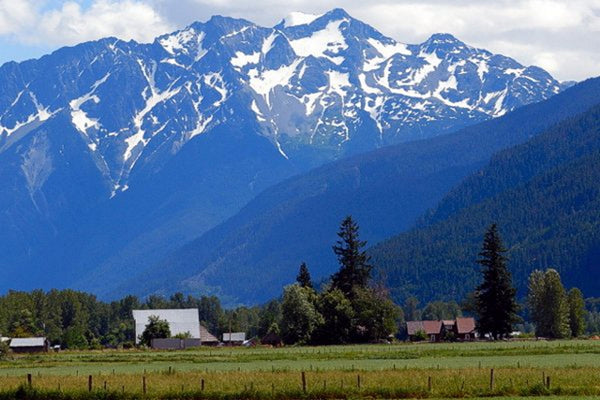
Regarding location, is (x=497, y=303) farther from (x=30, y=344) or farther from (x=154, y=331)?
(x=30, y=344)

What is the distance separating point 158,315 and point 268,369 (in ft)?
296

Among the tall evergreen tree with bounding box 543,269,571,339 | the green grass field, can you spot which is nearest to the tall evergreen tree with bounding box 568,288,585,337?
the tall evergreen tree with bounding box 543,269,571,339

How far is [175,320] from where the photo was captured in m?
179

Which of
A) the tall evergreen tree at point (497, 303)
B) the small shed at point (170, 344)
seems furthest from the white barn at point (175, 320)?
the tall evergreen tree at point (497, 303)

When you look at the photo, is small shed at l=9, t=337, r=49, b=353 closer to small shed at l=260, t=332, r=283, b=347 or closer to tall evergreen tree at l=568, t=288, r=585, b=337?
small shed at l=260, t=332, r=283, b=347

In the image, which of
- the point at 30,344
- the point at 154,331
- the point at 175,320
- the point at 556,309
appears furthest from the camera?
the point at 175,320

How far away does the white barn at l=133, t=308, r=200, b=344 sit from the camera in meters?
176

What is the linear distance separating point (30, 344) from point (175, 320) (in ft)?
67.1

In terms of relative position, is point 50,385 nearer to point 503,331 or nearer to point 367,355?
point 367,355

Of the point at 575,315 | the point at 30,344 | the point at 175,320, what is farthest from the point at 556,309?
the point at 30,344

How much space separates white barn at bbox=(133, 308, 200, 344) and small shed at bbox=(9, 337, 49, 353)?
13.2 m

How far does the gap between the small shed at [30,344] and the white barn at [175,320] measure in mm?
13185

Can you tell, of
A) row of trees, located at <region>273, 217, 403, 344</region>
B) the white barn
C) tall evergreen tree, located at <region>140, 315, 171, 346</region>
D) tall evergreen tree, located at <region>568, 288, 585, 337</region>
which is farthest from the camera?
the white barn

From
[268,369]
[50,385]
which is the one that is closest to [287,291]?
[268,369]
